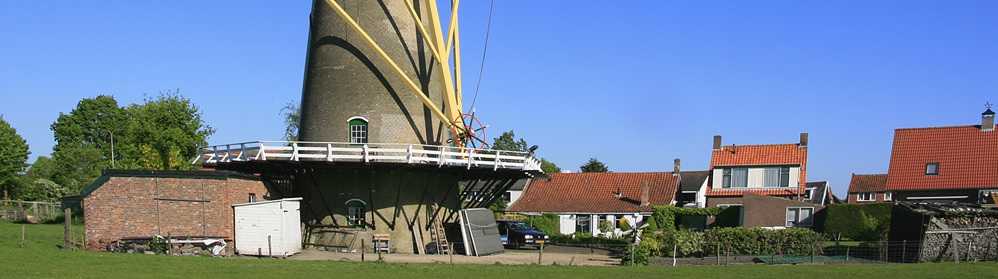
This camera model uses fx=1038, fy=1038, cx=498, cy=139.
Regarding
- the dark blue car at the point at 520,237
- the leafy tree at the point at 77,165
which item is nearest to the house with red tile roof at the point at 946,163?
the dark blue car at the point at 520,237

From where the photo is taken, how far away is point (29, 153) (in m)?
72.4

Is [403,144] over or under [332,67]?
under

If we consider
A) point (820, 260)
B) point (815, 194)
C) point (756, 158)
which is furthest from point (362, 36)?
point (815, 194)

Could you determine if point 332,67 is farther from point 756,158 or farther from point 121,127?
point 121,127

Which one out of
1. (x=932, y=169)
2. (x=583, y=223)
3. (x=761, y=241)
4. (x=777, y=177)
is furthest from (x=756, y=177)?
(x=761, y=241)

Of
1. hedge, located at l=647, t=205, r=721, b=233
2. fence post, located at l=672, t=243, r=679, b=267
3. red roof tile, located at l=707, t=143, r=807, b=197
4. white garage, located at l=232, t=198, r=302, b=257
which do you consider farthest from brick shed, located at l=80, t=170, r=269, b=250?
red roof tile, located at l=707, t=143, r=807, b=197

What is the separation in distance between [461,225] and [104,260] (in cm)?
1213

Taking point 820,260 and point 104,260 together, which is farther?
point 820,260

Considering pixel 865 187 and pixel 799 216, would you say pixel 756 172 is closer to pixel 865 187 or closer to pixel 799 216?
pixel 799 216

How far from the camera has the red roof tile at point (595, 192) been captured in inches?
2096

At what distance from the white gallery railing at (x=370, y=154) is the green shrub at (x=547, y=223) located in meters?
15.2

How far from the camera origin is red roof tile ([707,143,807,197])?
5409 centimetres

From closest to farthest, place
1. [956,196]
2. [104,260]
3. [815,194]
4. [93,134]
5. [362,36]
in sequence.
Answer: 1. [104,260]
2. [362,36]
3. [956,196]
4. [815,194]
5. [93,134]

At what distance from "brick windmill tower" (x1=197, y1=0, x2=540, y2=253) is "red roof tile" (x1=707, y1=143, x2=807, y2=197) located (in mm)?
24310
